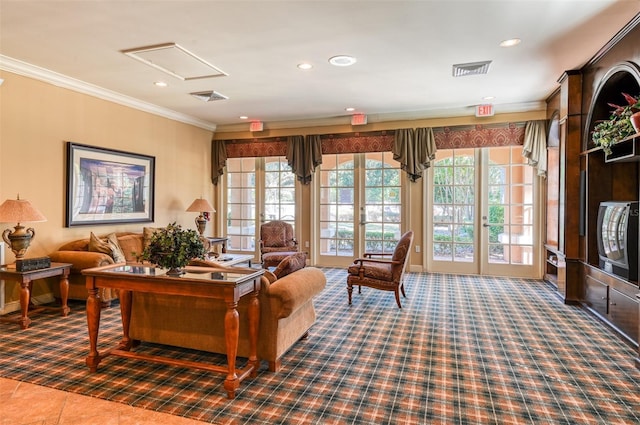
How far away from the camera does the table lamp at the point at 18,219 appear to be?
3.56 metres

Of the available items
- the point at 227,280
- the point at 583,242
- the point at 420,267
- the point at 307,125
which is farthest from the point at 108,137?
the point at 583,242

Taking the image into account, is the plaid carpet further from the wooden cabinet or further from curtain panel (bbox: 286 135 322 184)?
curtain panel (bbox: 286 135 322 184)

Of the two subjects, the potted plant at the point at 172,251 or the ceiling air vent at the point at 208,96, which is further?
A: the ceiling air vent at the point at 208,96

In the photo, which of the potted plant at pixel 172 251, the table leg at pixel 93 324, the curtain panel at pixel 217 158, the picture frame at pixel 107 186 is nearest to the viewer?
the potted plant at pixel 172 251

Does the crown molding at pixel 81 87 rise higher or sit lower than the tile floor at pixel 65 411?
higher

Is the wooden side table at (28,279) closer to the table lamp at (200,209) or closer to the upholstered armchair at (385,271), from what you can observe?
the table lamp at (200,209)

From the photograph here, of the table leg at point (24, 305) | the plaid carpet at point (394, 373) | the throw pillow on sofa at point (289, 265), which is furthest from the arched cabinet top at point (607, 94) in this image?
the table leg at point (24, 305)

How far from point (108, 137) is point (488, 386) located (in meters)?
5.41

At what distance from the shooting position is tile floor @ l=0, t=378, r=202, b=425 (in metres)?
2.09

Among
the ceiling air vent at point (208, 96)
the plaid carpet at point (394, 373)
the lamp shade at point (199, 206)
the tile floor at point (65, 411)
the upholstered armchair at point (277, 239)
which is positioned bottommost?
the tile floor at point (65, 411)

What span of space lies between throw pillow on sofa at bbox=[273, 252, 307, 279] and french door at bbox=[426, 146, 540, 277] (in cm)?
377

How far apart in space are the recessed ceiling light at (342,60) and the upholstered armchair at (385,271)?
207 cm

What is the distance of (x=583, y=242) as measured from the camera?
4.19 meters

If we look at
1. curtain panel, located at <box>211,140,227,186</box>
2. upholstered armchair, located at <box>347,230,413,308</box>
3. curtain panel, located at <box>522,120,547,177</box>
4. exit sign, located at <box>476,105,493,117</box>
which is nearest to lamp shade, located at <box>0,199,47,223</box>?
upholstered armchair, located at <box>347,230,413,308</box>
